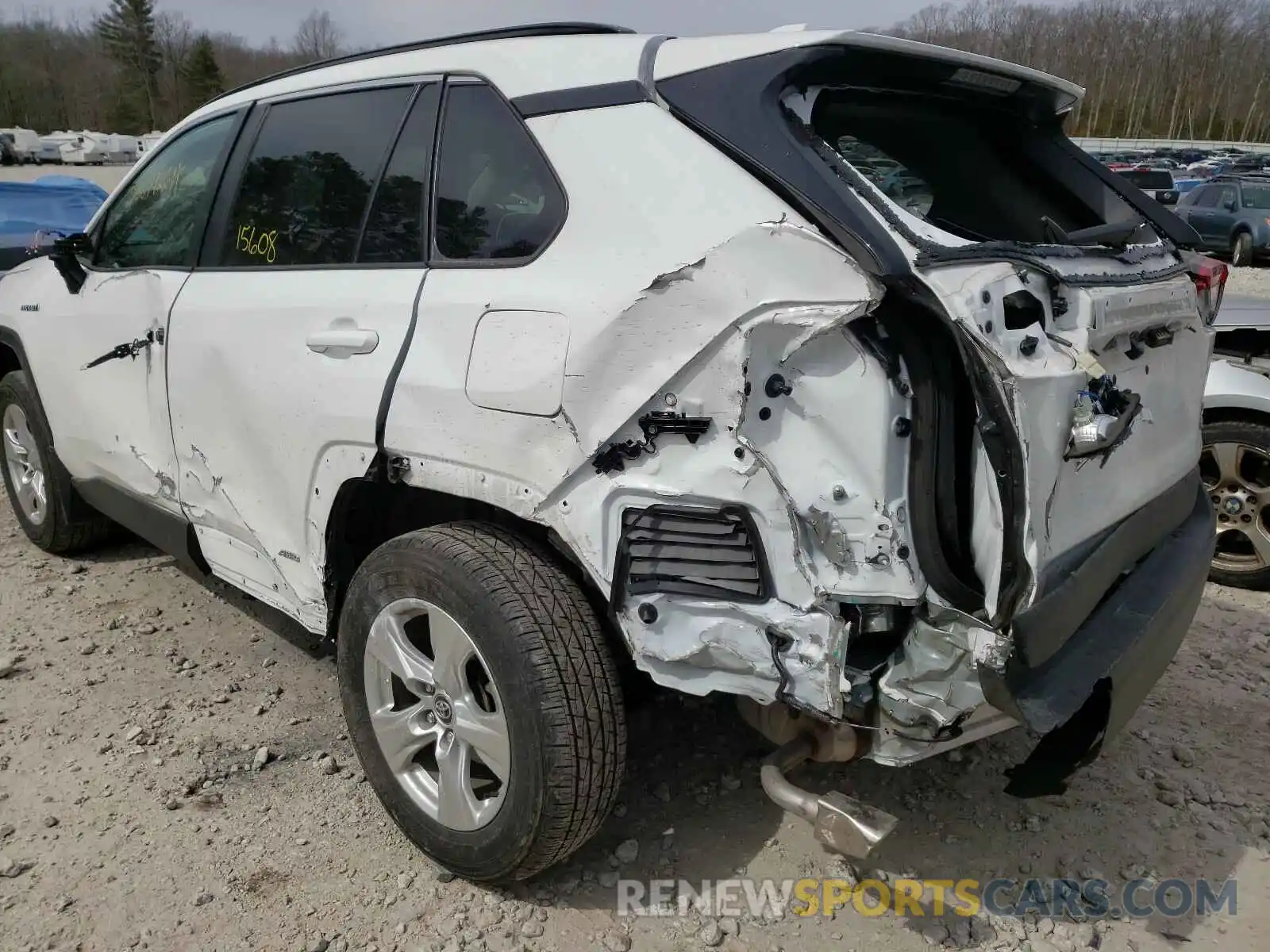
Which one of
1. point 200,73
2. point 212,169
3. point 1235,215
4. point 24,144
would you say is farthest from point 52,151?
point 212,169

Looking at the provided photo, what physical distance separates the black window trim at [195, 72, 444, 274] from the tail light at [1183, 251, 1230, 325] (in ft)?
6.87

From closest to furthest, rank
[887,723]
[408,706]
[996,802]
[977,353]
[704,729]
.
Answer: [977,353] < [887,723] < [408,706] < [996,802] < [704,729]

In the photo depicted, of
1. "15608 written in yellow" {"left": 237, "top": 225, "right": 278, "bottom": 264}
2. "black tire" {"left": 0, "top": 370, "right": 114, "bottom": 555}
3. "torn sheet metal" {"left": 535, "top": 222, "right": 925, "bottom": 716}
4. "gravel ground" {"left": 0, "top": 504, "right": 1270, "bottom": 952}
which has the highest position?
"15608 written in yellow" {"left": 237, "top": 225, "right": 278, "bottom": 264}

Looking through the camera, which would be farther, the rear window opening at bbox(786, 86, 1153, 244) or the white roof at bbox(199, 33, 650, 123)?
the rear window opening at bbox(786, 86, 1153, 244)

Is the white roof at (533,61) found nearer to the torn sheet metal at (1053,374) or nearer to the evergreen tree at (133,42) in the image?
the torn sheet metal at (1053,374)

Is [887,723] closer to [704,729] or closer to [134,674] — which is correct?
[704,729]

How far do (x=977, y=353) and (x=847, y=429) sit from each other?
0.27 meters

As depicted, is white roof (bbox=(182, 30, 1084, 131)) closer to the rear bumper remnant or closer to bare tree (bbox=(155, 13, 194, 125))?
the rear bumper remnant

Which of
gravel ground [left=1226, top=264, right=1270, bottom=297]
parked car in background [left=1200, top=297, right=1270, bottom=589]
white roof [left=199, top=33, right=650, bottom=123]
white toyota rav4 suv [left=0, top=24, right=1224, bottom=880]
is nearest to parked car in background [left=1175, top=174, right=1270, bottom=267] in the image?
gravel ground [left=1226, top=264, right=1270, bottom=297]

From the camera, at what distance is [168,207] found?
3338 mm

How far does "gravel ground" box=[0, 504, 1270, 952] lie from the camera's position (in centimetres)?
226

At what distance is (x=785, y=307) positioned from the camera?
69.5 inches

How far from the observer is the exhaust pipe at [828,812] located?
1.94 metres

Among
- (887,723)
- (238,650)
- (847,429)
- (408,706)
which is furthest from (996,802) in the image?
(238,650)
